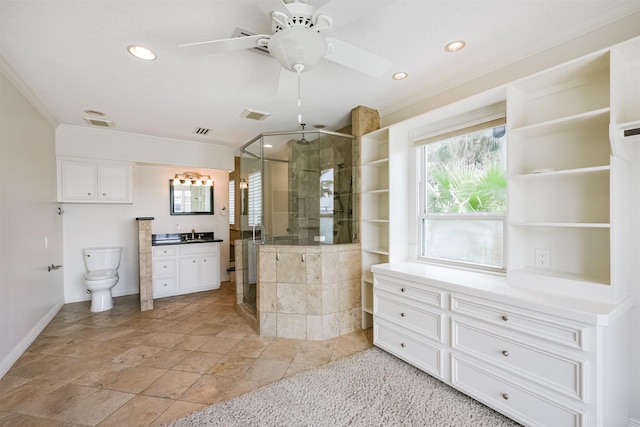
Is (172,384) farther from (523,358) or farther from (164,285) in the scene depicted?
(164,285)

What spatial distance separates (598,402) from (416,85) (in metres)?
2.50

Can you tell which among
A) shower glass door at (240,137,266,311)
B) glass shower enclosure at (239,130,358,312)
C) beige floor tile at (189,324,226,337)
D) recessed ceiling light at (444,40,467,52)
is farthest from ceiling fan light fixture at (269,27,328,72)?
beige floor tile at (189,324,226,337)

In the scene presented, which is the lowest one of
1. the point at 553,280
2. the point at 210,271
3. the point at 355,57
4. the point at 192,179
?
the point at 210,271

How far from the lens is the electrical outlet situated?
6.38 feet

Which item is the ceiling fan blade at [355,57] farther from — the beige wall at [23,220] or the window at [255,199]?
the beige wall at [23,220]

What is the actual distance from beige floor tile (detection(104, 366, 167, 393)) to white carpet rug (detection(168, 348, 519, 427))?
1.94 feet

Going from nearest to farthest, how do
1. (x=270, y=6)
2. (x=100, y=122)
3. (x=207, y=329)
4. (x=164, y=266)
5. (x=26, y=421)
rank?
(x=270, y=6), (x=26, y=421), (x=207, y=329), (x=100, y=122), (x=164, y=266)

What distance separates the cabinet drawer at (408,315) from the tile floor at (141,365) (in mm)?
492

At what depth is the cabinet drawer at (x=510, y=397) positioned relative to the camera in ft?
4.84

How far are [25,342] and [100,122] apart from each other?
2.52 m

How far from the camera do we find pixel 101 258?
12.9ft

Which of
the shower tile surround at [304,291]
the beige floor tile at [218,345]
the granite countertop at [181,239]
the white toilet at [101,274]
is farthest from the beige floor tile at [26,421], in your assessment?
the granite countertop at [181,239]

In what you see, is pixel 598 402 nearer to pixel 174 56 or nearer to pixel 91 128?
pixel 174 56

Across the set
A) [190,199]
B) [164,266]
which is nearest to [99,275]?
[164,266]
